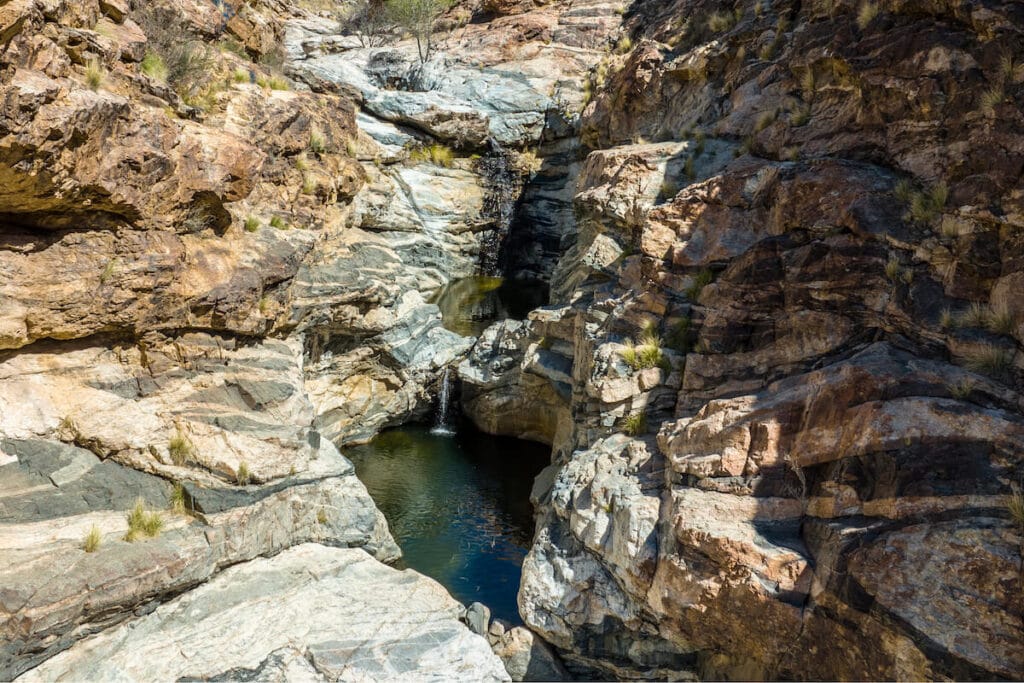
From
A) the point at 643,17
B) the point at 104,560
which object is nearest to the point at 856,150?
the point at 104,560

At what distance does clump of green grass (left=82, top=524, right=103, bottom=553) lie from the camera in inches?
331

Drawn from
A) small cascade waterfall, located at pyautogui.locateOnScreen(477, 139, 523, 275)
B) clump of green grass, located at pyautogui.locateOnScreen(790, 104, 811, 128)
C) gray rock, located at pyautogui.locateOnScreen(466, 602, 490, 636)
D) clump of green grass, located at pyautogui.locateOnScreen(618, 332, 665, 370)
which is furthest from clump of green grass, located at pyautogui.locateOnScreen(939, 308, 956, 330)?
small cascade waterfall, located at pyautogui.locateOnScreen(477, 139, 523, 275)

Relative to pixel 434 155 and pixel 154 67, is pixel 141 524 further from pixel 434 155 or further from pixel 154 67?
pixel 434 155

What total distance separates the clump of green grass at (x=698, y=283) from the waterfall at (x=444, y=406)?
10.1 metres

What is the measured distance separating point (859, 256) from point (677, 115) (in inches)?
332

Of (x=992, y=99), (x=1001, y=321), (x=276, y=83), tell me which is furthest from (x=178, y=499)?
(x=992, y=99)

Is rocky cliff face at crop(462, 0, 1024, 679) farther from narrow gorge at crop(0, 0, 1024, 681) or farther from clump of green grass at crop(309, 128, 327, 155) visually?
clump of green grass at crop(309, 128, 327, 155)

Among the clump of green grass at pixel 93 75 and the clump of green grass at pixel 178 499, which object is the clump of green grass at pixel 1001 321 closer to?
the clump of green grass at pixel 178 499

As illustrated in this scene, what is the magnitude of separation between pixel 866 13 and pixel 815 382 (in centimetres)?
741

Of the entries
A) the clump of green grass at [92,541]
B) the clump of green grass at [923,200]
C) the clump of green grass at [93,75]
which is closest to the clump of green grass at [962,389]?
the clump of green grass at [923,200]

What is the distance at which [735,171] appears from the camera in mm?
11742

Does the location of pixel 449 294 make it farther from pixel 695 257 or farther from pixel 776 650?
pixel 776 650

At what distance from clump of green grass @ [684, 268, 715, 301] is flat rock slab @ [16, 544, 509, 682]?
655 cm

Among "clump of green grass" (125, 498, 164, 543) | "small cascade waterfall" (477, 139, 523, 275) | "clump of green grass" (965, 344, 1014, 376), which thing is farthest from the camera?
"small cascade waterfall" (477, 139, 523, 275)
